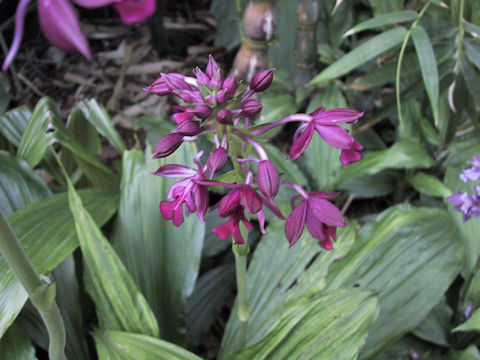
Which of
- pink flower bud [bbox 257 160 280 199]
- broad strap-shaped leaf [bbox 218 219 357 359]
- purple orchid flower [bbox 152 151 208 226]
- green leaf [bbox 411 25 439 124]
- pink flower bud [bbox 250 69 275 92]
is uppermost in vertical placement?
pink flower bud [bbox 250 69 275 92]

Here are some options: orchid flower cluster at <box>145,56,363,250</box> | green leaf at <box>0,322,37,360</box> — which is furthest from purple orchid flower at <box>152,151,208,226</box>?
green leaf at <box>0,322,37,360</box>

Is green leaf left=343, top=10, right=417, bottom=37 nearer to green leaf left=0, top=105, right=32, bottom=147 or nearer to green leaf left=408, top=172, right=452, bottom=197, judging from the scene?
green leaf left=408, top=172, right=452, bottom=197

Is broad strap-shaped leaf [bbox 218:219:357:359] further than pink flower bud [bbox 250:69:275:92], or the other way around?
broad strap-shaped leaf [bbox 218:219:357:359]

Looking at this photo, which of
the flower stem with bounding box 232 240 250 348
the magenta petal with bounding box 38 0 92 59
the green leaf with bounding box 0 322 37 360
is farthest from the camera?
the green leaf with bounding box 0 322 37 360

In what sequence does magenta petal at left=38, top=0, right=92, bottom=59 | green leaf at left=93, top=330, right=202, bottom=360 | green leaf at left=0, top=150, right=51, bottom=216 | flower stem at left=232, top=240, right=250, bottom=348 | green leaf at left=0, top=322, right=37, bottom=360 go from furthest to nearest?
green leaf at left=0, top=150, right=51, bottom=216, green leaf at left=0, top=322, right=37, bottom=360, green leaf at left=93, top=330, right=202, bottom=360, flower stem at left=232, top=240, right=250, bottom=348, magenta petal at left=38, top=0, right=92, bottom=59

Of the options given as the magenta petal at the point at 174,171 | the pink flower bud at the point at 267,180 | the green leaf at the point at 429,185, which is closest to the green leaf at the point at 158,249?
the magenta petal at the point at 174,171

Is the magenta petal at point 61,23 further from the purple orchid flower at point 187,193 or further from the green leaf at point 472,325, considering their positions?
the green leaf at point 472,325

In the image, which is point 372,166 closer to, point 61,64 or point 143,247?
→ point 143,247
